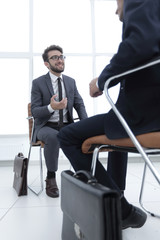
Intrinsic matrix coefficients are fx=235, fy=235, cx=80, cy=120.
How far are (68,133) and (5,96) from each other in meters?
3.18

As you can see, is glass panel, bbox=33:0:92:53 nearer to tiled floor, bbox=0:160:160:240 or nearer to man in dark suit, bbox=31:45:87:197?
man in dark suit, bbox=31:45:87:197

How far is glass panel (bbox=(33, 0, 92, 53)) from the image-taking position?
409 centimetres

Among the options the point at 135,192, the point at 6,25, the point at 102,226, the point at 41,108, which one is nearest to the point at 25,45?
the point at 6,25

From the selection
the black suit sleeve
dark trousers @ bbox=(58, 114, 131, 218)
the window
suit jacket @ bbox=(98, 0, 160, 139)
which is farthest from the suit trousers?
the window

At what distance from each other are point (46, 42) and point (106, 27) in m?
1.12

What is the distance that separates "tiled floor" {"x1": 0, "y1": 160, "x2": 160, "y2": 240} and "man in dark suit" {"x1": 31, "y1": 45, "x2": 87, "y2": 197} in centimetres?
23

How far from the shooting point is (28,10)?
4094 mm

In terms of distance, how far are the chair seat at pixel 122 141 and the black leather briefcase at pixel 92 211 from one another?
191mm

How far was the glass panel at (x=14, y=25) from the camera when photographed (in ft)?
13.2

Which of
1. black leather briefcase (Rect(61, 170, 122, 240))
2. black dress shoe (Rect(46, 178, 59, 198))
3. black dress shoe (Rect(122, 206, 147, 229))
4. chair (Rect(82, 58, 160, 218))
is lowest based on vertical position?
black dress shoe (Rect(46, 178, 59, 198))

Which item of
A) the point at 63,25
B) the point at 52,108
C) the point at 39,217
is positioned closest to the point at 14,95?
the point at 63,25

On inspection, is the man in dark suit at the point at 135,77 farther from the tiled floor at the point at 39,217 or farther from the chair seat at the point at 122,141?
the tiled floor at the point at 39,217

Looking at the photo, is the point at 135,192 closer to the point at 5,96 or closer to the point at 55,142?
the point at 55,142

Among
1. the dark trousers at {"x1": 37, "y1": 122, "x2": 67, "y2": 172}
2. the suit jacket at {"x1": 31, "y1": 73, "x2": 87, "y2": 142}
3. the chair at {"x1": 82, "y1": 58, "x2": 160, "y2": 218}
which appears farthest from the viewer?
the suit jacket at {"x1": 31, "y1": 73, "x2": 87, "y2": 142}
